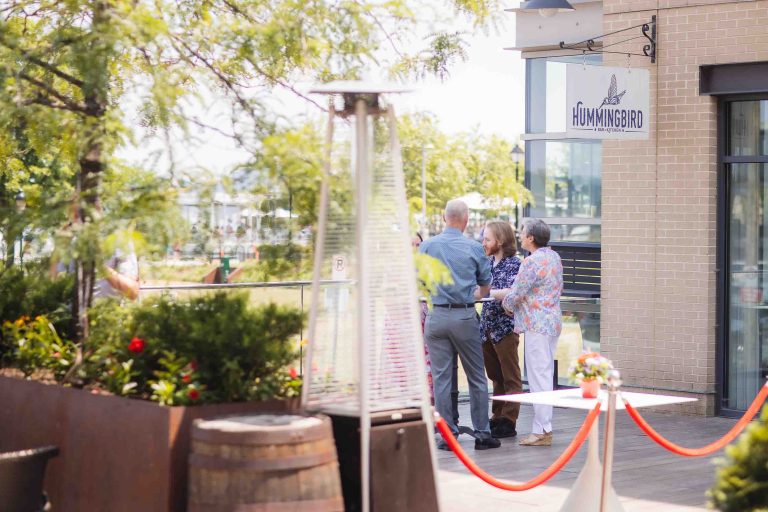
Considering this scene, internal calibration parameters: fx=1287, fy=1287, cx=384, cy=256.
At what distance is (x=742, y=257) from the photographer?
12688 mm

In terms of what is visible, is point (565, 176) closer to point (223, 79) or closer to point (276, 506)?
point (223, 79)

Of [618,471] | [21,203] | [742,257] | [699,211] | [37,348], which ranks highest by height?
[699,211]

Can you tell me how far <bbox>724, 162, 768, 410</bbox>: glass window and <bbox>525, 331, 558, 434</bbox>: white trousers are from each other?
271cm

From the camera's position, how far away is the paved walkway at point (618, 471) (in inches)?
343

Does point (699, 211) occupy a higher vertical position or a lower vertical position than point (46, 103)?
lower

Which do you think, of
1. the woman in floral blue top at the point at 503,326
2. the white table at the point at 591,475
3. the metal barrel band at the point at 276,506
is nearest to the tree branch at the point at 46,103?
the metal barrel band at the point at 276,506

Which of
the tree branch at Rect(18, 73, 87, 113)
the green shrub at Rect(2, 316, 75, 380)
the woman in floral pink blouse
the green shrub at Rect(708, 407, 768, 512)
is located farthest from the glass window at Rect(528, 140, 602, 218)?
the green shrub at Rect(708, 407, 768, 512)

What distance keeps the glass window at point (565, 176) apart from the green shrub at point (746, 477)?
11314 millimetres

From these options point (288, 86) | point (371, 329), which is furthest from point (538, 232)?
point (371, 329)

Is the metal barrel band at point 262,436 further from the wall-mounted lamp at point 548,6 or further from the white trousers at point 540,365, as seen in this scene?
the wall-mounted lamp at point 548,6

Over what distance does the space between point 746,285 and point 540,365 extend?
298 centimetres

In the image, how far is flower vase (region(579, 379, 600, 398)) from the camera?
7902mm

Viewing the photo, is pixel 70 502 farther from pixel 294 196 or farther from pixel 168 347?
pixel 294 196

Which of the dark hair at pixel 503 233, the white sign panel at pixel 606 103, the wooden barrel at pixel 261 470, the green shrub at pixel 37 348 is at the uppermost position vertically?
the white sign panel at pixel 606 103
